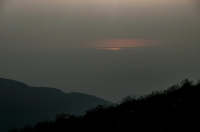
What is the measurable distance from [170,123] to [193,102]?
2138 mm

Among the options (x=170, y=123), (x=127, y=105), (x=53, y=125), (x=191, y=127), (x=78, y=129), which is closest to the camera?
(x=191, y=127)

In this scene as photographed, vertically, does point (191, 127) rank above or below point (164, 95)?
below

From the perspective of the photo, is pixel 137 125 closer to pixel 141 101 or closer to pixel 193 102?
pixel 193 102

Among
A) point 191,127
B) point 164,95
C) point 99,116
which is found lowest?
point 191,127

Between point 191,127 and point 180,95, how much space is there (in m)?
4.00

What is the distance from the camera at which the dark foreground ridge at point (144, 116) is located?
34.2ft

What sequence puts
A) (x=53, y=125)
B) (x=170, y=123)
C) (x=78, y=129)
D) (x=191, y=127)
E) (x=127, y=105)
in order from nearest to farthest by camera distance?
1. (x=191, y=127)
2. (x=170, y=123)
3. (x=78, y=129)
4. (x=53, y=125)
5. (x=127, y=105)

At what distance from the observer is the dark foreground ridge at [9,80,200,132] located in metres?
10.4

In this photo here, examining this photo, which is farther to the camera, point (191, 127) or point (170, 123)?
point (170, 123)

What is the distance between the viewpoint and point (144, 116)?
1157cm

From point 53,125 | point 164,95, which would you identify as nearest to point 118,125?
point 53,125

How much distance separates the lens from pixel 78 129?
1155 centimetres

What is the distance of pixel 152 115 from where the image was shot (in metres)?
11.6

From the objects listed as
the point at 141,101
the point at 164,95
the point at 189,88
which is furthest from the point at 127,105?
the point at 189,88
